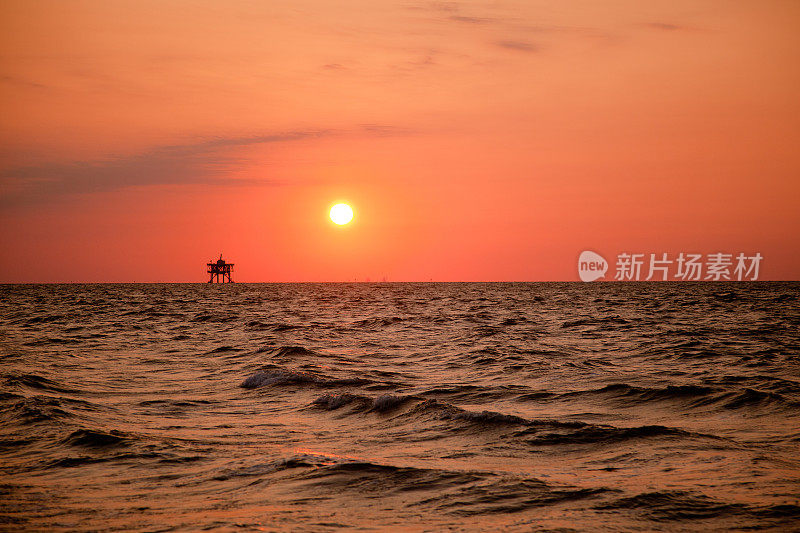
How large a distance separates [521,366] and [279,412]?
817 cm

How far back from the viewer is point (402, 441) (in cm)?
1041

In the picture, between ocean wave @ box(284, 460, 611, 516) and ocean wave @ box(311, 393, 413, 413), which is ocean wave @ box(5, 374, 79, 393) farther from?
ocean wave @ box(284, 460, 611, 516)

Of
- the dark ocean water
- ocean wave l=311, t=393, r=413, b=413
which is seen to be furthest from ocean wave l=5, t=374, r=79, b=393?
ocean wave l=311, t=393, r=413, b=413

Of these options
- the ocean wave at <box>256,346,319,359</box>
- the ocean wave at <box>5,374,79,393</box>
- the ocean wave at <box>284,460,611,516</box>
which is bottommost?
the ocean wave at <box>5,374,79,393</box>

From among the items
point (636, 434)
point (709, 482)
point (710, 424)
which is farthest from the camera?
point (710, 424)

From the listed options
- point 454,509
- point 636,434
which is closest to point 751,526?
point 454,509

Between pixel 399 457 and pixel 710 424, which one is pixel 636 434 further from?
pixel 399 457

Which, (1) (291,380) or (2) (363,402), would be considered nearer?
(2) (363,402)

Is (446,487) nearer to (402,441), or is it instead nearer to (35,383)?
(402,441)

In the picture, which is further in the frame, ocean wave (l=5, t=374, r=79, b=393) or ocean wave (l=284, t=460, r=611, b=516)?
ocean wave (l=5, t=374, r=79, b=393)

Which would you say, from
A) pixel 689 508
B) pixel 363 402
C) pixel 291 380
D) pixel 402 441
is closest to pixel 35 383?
pixel 291 380

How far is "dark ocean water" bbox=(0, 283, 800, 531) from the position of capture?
7103 millimetres

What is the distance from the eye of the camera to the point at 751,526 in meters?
6.67

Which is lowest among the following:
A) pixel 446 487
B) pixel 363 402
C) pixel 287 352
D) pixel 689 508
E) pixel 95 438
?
pixel 287 352
